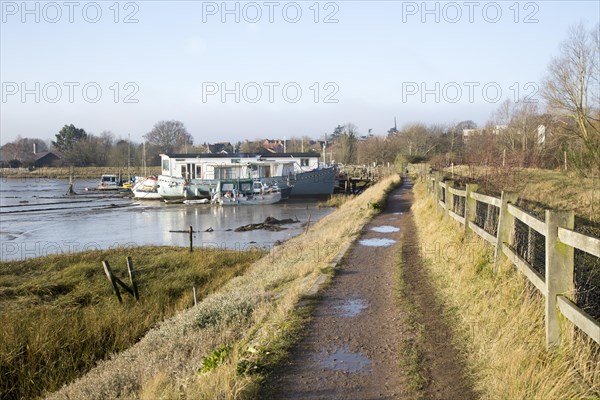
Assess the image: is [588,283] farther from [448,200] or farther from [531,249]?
[448,200]

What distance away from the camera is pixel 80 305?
495 inches

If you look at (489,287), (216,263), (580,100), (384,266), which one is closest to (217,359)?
(489,287)

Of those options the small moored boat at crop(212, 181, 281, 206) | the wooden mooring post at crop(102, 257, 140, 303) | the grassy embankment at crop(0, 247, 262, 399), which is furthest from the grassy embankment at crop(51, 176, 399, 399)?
the small moored boat at crop(212, 181, 281, 206)

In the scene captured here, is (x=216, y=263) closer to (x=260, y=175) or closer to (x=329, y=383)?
(x=329, y=383)

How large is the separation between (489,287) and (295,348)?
2.69 meters

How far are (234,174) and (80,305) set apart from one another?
1605 inches

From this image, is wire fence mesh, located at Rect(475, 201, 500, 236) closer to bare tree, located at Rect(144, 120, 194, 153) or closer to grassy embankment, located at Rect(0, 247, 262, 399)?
grassy embankment, located at Rect(0, 247, 262, 399)

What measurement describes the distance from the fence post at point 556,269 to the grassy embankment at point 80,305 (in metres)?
6.40

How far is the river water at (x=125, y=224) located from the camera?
80.4 ft

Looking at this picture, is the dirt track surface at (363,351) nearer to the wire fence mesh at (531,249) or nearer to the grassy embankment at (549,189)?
the wire fence mesh at (531,249)

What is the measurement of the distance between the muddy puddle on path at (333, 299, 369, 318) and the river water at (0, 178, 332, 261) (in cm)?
1440

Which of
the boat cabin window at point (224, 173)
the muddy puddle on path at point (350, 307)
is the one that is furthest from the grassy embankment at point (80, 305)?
the boat cabin window at point (224, 173)

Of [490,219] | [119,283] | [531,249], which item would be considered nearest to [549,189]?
[490,219]

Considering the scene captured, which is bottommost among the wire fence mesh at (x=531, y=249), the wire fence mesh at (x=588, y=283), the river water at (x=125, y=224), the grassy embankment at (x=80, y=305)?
the river water at (x=125, y=224)
